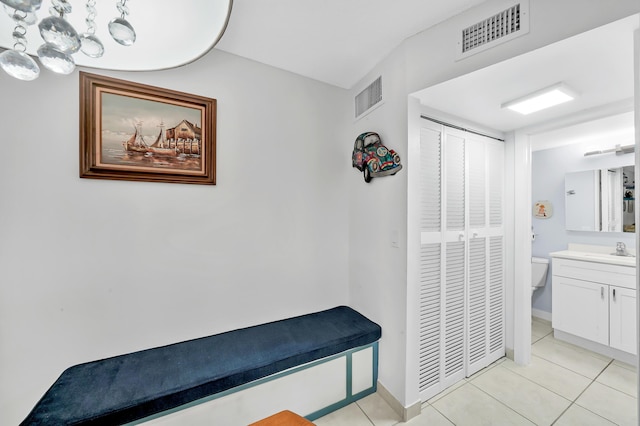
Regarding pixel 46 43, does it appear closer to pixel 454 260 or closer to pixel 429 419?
pixel 454 260

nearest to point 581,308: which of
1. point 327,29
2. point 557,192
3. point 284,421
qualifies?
point 557,192

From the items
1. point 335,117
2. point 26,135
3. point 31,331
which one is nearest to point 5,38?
point 26,135

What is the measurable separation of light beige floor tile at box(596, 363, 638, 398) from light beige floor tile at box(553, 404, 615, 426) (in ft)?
1.62

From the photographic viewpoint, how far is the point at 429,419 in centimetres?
172

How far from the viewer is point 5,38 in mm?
1066

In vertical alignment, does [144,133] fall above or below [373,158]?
above

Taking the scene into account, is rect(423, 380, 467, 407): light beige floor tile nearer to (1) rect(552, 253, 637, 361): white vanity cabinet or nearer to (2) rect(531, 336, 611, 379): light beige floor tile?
(2) rect(531, 336, 611, 379): light beige floor tile

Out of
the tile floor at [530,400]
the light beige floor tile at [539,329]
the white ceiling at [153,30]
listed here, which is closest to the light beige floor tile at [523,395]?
the tile floor at [530,400]

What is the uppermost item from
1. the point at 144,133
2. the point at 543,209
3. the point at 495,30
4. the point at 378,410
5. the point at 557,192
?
the point at 495,30

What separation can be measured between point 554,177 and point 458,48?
112 inches

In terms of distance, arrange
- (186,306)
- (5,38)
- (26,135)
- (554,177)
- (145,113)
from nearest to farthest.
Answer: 1. (5,38)
2. (26,135)
3. (145,113)
4. (186,306)
5. (554,177)

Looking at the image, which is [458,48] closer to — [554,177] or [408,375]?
[408,375]

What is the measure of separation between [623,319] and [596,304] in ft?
0.63

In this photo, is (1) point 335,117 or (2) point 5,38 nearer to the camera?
(2) point 5,38
